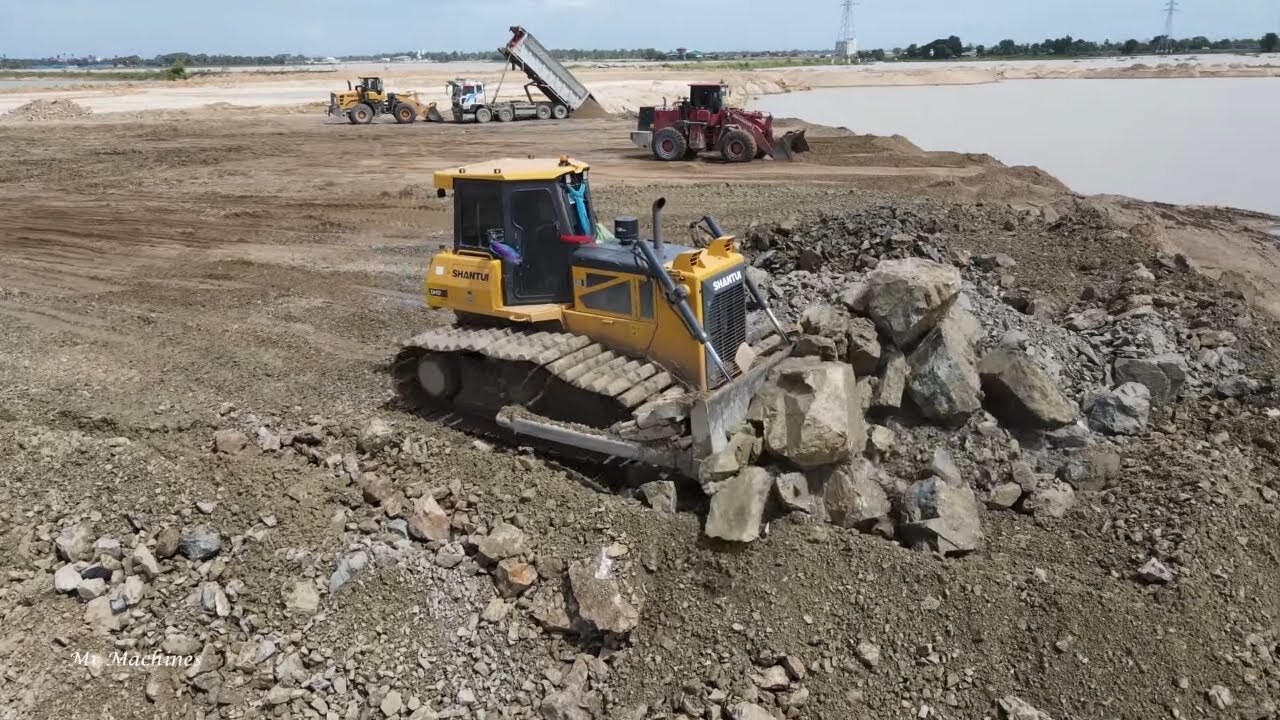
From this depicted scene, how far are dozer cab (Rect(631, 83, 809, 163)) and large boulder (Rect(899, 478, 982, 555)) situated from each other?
18.1 meters

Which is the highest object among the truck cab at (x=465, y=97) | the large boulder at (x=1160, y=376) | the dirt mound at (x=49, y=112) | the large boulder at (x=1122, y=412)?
the truck cab at (x=465, y=97)

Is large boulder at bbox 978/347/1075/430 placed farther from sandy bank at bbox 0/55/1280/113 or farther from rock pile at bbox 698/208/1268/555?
sandy bank at bbox 0/55/1280/113

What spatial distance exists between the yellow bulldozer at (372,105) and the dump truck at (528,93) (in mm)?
738

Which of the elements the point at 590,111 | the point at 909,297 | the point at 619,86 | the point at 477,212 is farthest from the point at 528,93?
the point at 909,297

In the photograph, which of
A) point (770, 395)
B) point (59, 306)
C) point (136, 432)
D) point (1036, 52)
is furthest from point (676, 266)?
point (1036, 52)

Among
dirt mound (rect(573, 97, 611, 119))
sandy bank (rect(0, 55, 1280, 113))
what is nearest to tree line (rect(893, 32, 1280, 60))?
sandy bank (rect(0, 55, 1280, 113))

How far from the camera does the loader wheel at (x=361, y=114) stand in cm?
3356

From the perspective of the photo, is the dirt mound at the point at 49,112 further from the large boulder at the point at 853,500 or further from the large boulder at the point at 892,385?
the large boulder at the point at 853,500

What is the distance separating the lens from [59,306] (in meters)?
11.5

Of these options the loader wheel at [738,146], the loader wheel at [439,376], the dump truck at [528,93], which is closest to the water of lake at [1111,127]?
the loader wheel at [738,146]

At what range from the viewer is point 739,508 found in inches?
233

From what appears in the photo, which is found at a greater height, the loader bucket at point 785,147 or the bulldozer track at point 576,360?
the loader bucket at point 785,147

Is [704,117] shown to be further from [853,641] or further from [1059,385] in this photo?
[853,641]

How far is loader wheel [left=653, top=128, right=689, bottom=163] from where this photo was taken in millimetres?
23656
